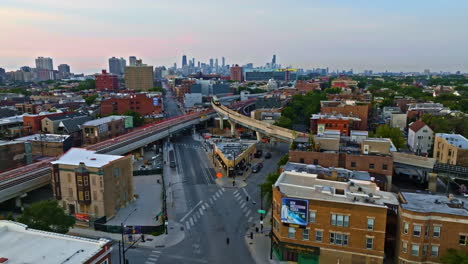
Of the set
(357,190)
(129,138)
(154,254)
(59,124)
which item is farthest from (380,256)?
(59,124)

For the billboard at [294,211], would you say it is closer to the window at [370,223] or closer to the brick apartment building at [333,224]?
the brick apartment building at [333,224]

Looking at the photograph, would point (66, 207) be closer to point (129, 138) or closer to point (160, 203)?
point (160, 203)

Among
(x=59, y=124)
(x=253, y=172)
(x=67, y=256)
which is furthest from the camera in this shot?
(x=59, y=124)

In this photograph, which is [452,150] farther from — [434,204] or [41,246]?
[41,246]

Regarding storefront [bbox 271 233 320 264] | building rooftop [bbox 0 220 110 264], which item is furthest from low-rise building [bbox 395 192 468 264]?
building rooftop [bbox 0 220 110 264]

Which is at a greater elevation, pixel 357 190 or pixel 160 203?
pixel 357 190

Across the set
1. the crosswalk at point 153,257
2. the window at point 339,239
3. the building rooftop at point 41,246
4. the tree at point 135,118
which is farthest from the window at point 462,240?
the tree at point 135,118
